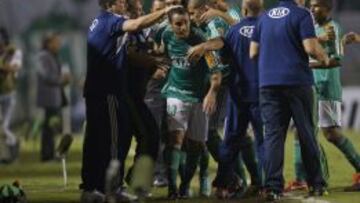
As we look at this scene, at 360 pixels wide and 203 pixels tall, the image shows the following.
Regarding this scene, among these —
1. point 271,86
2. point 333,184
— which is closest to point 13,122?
point 333,184

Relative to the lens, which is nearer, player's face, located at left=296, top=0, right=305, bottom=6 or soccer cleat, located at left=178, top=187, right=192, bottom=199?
player's face, located at left=296, top=0, right=305, bottom=6

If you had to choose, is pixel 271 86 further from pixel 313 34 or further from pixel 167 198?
pixel 167 198

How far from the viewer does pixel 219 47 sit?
14.5m

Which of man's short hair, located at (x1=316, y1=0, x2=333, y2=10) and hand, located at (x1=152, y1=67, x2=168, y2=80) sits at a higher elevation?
man's short hair, located at (x1=316, y1=0, x2=333, y2=10)

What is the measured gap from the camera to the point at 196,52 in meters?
14.4

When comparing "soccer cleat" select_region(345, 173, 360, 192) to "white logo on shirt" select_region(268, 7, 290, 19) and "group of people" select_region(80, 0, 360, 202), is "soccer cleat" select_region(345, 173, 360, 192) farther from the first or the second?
"white logo on shirt" select_region(268, 7, 290, 19)

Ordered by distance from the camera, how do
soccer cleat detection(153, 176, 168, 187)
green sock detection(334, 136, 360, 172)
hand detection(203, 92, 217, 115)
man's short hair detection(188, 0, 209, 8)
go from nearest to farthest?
hand detection(203, 92, 217, 115) → man's short hair detection(188, 0, 209, 8) → green sock detection(334, 136, 360, 172) → soccer cleat detection(153, 176, 168, 187)

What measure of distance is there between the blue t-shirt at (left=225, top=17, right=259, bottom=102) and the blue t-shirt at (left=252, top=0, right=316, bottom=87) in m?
0.74

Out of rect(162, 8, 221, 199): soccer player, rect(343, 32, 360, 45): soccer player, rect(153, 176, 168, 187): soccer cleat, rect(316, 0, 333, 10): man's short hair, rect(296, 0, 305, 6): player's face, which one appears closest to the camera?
rect(296, 0, 305, 6): player's face

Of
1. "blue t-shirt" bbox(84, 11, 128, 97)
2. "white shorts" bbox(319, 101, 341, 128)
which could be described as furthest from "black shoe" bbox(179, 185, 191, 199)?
"white shorts" bbox(319, 101, 341, 128)

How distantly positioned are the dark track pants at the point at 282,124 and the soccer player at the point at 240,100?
743mm

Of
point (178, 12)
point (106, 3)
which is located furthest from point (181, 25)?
point (106, 3)

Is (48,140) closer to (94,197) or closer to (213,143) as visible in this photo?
(213,143)

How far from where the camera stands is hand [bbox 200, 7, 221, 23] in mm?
14844
